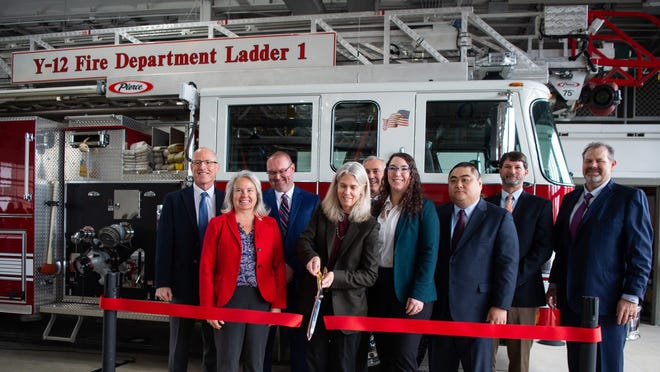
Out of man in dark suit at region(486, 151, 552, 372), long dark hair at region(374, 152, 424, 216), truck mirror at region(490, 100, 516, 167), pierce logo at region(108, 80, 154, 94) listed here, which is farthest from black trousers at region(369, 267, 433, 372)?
pierce logo at region(108, 80, 154, 94)

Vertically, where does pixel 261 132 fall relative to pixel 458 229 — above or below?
above

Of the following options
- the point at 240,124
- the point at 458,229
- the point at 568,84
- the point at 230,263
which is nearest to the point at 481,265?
the point at 458,229

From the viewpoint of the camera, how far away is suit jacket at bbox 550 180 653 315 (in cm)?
287

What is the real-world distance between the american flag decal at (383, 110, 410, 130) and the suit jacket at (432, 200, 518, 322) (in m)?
1.61

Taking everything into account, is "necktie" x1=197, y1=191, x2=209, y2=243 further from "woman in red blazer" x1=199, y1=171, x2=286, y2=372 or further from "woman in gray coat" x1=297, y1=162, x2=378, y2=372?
"woman in gray coat" x1=297, y1=162, x2=378, y2=372

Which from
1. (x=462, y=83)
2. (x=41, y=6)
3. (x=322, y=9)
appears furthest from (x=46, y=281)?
(x=41, y=6)

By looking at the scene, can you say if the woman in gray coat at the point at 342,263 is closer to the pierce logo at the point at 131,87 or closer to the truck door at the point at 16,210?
the pierce logo at the point at 131,87

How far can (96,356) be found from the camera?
203 inches

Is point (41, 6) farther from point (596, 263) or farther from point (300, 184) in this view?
point (596, 263)

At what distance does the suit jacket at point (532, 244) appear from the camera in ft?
10.9

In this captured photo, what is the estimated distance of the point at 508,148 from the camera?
416 cm

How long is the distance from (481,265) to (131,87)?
4.04 metres

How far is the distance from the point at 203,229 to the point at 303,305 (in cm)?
101

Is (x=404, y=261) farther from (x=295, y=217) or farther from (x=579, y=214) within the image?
(x=579, y=214)
